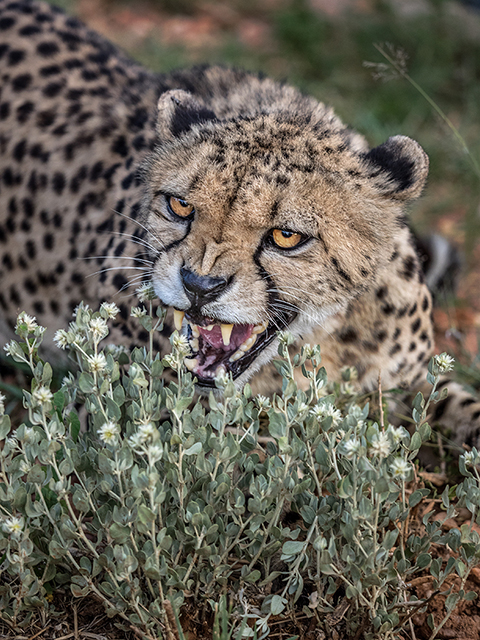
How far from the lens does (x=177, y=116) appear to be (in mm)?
2537

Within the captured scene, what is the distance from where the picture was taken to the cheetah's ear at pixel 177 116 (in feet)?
8.29

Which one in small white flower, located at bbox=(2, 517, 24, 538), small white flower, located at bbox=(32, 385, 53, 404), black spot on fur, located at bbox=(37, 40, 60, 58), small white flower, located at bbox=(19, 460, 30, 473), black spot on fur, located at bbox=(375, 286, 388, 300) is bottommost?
small white flower, located at bbox=(2, 517, 24, 538)

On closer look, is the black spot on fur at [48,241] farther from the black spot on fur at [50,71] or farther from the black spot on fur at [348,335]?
the black spot on fur at [348,335]

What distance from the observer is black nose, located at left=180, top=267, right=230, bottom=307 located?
216 centimetres

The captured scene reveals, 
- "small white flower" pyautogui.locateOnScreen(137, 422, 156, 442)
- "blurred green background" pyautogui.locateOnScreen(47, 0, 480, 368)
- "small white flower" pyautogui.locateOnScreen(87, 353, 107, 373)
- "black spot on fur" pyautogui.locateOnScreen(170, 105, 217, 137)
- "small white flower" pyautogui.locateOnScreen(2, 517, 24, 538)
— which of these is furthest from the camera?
"blurred green background" pyautogui.locateOnScreen(47, 0, 480, 368)

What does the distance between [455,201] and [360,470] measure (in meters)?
3.45

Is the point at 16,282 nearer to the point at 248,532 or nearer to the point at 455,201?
the point at 248,532

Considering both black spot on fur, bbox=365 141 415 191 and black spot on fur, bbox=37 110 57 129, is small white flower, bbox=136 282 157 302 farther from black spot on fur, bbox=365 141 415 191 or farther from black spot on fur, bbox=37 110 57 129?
black spot on fur, bbox=37 110 57 129

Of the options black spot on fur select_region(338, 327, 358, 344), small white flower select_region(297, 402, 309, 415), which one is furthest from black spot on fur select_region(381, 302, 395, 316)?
small white flower select_region(297, 402, 309, 415)

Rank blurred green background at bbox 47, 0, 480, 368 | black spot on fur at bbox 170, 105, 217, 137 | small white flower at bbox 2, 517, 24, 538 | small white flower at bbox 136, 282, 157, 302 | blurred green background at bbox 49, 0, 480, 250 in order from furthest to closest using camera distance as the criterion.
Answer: blurred green background at bbox 49, 0, 480, 250 → blurred green background at bbox 47, 0, 480, 368 → black spot on fur at bbox 170, 105, 217, 137 → small white flower at bbox 136, 282, 157, 302 → small white flower at bbox 2, 517, 24, 538

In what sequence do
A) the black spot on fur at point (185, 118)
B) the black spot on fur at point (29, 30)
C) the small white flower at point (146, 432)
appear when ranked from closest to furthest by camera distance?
the small white flower at point (146, 432) < the black spot on fur at point (185, 118) < the black spot on fur at point (29, 30)

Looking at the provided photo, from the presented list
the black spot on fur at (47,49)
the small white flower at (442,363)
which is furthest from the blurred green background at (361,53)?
the small white flower at (442,363)

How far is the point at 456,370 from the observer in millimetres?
3379

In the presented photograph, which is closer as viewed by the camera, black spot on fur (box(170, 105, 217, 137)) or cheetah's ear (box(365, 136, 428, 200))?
cheetah's ear (box(365, 136, 428, 200))
